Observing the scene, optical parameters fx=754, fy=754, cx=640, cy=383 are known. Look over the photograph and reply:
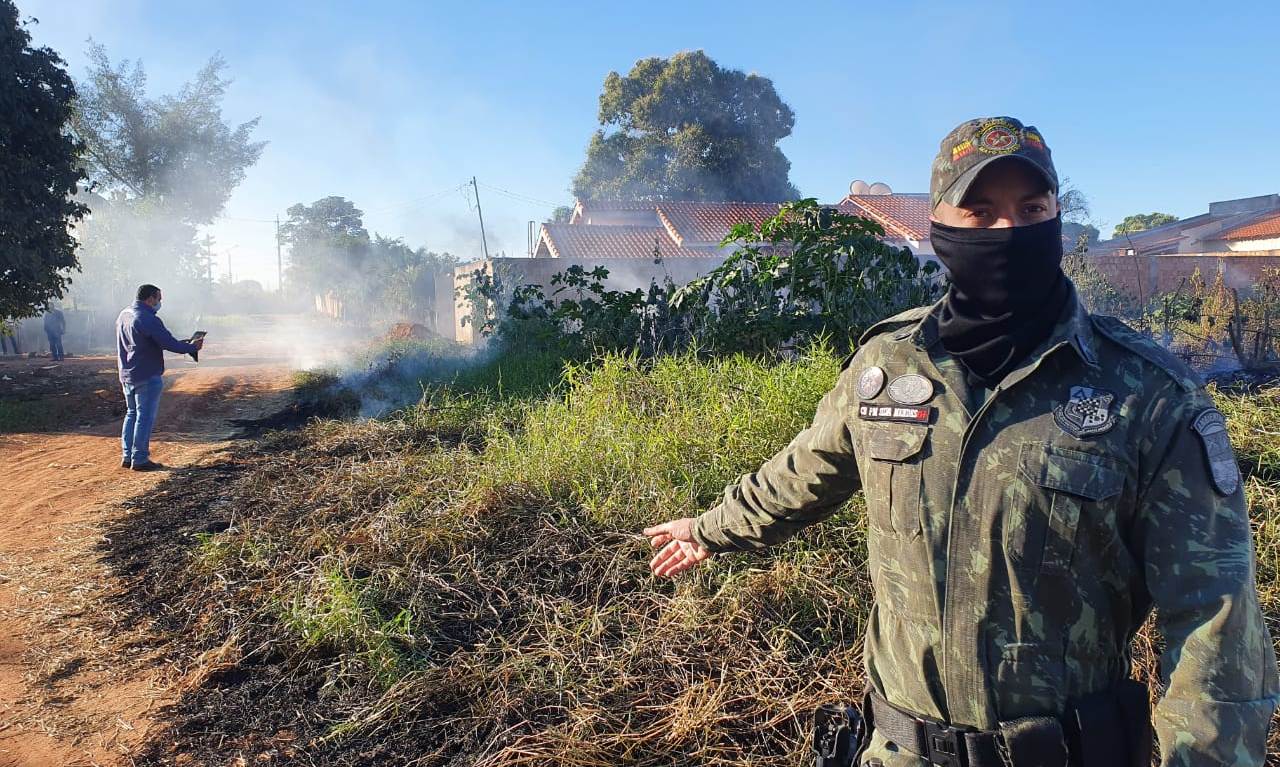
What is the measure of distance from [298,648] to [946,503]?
9.56ft

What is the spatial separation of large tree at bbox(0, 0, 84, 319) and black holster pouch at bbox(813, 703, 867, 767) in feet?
40.5

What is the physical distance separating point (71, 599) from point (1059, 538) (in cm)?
466

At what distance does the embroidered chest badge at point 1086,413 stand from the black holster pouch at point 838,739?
32.0 inches

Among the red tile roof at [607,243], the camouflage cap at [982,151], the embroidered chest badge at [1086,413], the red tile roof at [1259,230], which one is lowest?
the embroidered chest badge at [1086,413]

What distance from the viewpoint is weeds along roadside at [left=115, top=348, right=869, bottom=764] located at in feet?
8.63

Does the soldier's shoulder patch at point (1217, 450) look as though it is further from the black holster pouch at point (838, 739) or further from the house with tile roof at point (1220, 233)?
the house with tile roof at point (1220, 233)

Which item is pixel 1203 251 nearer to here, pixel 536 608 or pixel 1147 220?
pixel 1147 220

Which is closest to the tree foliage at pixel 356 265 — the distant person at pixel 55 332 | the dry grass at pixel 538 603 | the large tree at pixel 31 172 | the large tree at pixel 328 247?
the large tree at pixel 328 247

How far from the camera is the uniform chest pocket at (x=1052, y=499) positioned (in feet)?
3.96

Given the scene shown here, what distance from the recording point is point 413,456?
5.57 m

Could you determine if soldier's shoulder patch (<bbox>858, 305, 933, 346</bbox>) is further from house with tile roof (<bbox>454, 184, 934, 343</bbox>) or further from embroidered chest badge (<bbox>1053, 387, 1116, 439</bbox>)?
house with tile roof (<bbox>454, 184, 934, 343</bbox>)

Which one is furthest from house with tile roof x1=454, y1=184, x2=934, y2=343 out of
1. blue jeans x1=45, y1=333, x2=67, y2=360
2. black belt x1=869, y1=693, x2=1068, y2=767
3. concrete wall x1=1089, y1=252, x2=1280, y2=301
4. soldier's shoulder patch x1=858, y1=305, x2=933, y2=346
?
black belt x1=869, y1=693, x2=1068, y2=767

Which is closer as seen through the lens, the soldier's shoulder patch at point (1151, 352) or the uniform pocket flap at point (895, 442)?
the soldier's shoulder patch at point (1151, 352)

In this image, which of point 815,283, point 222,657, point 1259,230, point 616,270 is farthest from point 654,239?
point 1259,230
